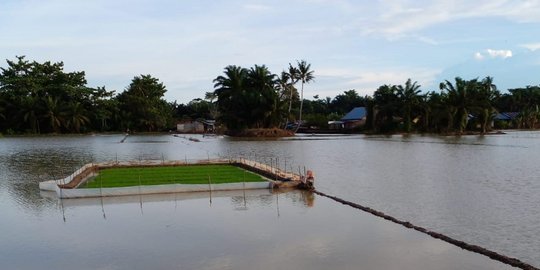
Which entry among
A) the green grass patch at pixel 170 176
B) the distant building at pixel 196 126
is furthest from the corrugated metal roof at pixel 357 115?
the green grass patch at pixel 170 176

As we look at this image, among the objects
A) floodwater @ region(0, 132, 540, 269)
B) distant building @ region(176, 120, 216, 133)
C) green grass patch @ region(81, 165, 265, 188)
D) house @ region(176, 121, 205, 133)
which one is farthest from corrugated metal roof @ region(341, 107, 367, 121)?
floodwater @ region(0, 132, 540, 269)

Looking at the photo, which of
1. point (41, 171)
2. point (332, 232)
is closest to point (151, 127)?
point (41, 171)

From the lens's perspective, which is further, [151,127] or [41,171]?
[151,127]

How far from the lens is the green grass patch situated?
15109mm

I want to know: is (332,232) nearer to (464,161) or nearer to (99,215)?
(99,215)

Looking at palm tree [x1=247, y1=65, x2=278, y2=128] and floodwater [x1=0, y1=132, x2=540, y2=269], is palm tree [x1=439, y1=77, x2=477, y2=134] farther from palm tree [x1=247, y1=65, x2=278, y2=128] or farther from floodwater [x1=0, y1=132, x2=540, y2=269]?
floodwater [x1=0, y1=132, x2=540, y2=269]

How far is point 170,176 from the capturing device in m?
16.7

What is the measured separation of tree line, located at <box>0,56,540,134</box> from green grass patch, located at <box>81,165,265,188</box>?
37.1 meters

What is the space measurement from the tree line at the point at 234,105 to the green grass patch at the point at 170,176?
1462 inches

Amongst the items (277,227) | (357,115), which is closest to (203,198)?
(277,227)

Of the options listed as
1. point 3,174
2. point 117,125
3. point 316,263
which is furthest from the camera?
point 117,125

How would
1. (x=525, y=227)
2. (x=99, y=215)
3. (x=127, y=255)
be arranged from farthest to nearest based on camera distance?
(x=99, y=215) → (x=525, y=227) → (x=127, y=255)

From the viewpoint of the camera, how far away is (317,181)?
1619 cm

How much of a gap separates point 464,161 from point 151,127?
60031mm
